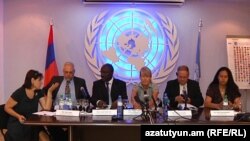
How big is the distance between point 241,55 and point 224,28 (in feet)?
1.79

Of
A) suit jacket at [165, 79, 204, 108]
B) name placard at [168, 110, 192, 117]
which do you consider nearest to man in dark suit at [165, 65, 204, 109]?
suit jacket at [165, 79, 204, 108]

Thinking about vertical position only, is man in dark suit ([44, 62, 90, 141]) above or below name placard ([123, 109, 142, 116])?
above

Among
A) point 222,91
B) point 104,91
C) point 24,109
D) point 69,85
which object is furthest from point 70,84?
point 222,91

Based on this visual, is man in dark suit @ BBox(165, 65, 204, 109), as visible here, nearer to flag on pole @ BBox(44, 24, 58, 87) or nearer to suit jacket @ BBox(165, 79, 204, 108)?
suit jacket @ BBox(165, 79, 204, 108)

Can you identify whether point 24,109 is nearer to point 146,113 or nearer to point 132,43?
point 146,113

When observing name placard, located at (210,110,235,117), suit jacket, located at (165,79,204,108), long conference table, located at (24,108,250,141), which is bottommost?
long conference table, located at (24,108,250,141)

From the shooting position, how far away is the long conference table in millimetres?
3010

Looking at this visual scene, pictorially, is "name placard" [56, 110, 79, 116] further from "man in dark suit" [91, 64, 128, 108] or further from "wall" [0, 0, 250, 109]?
"wall" [0, 0, 250, 109]

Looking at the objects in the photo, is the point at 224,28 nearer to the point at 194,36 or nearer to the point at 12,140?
the point at 194,36

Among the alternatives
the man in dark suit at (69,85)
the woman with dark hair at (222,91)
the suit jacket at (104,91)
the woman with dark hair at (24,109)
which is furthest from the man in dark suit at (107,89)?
the woman with dark hair at (222,91)

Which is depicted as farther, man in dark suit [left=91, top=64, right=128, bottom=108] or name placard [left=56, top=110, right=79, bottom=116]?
man in dark suit [left=91, top=64, right=128, bottom=108]

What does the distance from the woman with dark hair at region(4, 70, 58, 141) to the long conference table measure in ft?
1.28

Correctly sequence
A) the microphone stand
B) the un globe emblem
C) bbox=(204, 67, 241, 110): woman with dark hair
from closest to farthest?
the microphone stand
bbox=(204, 67, 241, 110): woman with dark hair
the un globe emblem

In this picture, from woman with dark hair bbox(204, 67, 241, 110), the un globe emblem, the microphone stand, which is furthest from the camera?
the un globe emblem
